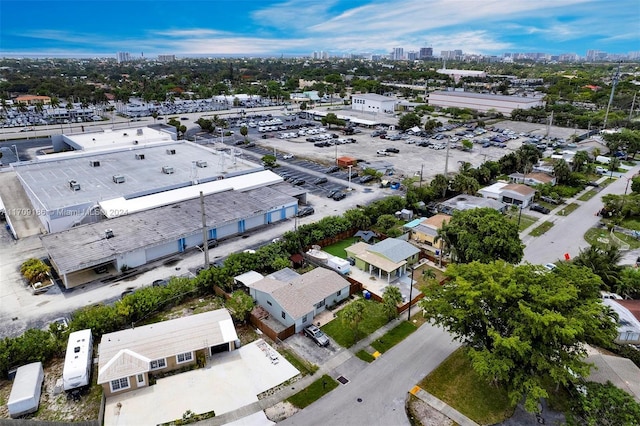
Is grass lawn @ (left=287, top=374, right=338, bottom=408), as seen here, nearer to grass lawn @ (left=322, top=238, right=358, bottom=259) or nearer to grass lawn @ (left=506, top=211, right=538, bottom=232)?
grass lawn @ (left=322, top=238, right=358, bottom=259)

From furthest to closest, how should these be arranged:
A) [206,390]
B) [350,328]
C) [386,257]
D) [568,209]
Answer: [568,209] → [386,257] → [350,328] → [206,390]

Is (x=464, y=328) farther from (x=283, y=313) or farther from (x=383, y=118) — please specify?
(x=383, y=118)

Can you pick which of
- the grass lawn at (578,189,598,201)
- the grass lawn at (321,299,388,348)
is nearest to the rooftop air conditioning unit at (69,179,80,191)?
the grass lawn at (321,299,388,348)

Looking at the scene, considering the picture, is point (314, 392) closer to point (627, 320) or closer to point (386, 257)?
point (386, 257)

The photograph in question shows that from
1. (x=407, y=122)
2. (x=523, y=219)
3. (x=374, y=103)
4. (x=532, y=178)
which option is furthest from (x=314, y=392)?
(x=374, y=103)

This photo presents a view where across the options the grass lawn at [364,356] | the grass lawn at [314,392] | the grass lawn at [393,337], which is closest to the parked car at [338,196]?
the grass lawn at [393,337]

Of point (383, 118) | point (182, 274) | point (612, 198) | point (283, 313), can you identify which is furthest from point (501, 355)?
point (383, 118)
